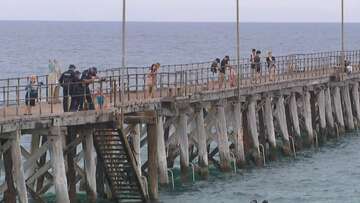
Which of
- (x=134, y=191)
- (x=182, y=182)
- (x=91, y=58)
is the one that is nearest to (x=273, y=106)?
(x=182, y=182)

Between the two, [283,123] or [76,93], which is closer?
[76,93]

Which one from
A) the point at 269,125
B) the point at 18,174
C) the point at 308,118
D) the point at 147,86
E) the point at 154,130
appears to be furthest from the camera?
the point at 308,118

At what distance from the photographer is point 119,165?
1411 inches

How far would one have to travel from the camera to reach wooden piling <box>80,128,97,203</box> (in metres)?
34.5

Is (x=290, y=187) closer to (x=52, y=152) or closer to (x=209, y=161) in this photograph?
(x=209, y=161)

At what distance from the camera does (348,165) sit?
48531 mm

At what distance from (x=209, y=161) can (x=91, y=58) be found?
299 feet

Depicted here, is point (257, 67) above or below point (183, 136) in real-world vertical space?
above

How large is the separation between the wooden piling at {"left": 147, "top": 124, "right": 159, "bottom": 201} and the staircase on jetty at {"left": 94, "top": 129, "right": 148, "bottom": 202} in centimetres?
37

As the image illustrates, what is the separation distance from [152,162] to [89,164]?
2393mm

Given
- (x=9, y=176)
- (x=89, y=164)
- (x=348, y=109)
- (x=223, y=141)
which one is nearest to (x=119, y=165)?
(x=89, y=164)

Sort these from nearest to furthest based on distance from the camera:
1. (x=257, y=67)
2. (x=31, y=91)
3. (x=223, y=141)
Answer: (x=31, y=91) < (x=223, y=141) < (x=257, y=67)

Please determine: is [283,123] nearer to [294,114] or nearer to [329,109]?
[294,114]

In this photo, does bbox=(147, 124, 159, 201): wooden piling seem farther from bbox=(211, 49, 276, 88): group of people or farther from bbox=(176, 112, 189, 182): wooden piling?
bbox=(211, 49, 276, 88): group of people
